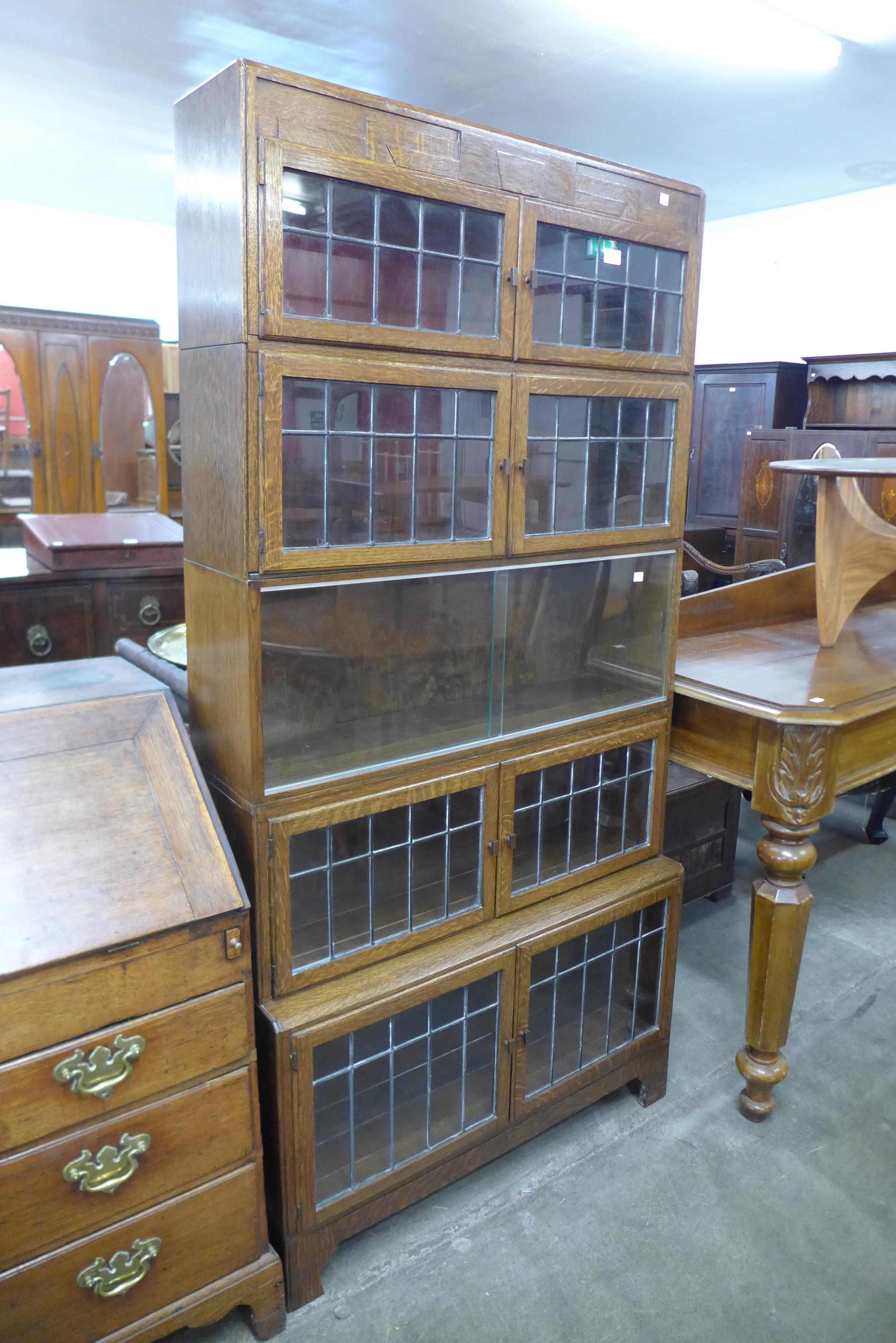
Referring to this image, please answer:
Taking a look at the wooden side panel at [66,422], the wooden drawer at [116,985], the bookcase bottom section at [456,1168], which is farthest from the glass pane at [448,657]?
the wooden side panel at [66,422]

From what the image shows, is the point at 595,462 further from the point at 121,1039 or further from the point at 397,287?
the point at 121,1039

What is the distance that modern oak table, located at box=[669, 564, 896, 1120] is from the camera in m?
1.81

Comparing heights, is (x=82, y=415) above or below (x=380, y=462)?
Result: above

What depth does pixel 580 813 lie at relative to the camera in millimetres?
1870

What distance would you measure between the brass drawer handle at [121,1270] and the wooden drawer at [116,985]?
26 centimetres

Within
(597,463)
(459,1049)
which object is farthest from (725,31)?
(459,1049)

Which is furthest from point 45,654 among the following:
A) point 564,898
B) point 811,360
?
point 811,360

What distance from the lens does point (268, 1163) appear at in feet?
5.00

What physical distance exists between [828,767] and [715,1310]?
0.96 m

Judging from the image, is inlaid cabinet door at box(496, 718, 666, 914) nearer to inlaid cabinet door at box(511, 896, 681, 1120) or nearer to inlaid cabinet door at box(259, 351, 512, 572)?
inlaid cabinet door at box(511, 896, 681, 1120)

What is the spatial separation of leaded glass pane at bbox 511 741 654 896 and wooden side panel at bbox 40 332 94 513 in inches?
182

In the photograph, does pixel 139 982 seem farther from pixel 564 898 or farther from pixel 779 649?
pixel 779 649

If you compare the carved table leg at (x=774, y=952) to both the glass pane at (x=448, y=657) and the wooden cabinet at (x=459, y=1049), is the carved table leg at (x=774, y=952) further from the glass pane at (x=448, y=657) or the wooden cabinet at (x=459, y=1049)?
the glass pane at (x=448, y=657)

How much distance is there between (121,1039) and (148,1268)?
0.38m
